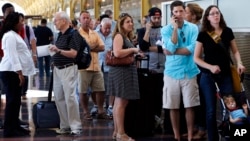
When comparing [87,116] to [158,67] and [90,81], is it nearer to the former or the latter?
[90,81]

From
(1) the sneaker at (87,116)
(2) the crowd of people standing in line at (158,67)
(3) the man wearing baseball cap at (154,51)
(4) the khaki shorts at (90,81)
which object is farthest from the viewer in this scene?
(1) the sneaker at (87,116)

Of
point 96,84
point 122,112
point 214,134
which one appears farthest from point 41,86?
point 214,134

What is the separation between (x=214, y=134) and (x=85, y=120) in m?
2.97

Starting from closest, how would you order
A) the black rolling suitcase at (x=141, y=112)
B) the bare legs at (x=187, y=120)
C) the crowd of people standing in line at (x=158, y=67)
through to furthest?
the crowd of people standing in line at (x=158, y=67) < the bare legs at (x=187, y=120) < the black rolling suitcase at (x=141, y=112)

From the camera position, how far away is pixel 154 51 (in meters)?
6.81

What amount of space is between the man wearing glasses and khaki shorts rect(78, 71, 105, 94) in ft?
7.34

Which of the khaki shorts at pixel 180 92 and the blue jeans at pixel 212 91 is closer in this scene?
the blue jeans at pixel 212 91

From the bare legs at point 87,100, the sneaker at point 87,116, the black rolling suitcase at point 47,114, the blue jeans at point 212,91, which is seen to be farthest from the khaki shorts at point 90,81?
the blue jeans at point 212,91

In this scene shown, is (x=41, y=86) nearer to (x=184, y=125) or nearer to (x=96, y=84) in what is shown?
(x=96, y=84)

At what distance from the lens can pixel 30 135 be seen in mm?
6766

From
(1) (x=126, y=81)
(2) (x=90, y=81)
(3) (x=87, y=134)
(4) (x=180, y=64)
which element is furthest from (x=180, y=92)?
(2) (x=90, y=81)

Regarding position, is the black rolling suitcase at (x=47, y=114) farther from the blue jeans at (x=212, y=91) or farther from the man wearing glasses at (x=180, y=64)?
the blue jeans at (x=212, y=91)

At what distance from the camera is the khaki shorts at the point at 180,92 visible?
19.0ft

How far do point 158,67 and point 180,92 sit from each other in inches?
A: 41.2
